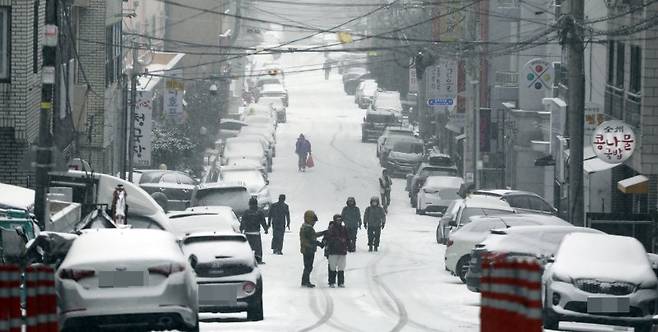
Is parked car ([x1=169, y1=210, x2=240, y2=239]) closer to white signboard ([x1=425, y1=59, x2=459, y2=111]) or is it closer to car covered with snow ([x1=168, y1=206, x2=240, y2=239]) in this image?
car covered with snow ([x1=168, y1=206, x2=240, y2=239])

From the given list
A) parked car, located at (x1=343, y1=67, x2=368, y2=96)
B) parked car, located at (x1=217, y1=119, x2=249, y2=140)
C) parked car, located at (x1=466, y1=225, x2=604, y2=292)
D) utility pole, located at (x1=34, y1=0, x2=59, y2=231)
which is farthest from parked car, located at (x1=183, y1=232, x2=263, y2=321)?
parked car, located at (x1=343, y1=67, x2=368, y2=96)

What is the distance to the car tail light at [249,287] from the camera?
901 inches

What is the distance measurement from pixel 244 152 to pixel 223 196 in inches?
933

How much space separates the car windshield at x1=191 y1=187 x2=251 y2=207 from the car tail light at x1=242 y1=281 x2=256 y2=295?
1837 cm

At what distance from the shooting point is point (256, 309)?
23.1 metres

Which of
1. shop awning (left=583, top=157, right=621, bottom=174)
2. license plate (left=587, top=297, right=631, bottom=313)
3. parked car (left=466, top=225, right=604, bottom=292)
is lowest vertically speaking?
license plate (left=587, top=297, right=631, bottom=313)

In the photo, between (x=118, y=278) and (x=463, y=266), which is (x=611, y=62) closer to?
(x=463, y=266)

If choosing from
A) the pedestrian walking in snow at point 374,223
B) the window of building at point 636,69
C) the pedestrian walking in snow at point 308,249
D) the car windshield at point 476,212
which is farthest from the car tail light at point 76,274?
the window of building at point 636,69

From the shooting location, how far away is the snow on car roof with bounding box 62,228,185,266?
57.5ft

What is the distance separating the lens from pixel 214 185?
4219 centimetres

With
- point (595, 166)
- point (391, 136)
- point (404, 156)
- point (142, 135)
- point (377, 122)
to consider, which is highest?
point (142, 135)

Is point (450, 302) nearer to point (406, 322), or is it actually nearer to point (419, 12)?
point (406, 322)

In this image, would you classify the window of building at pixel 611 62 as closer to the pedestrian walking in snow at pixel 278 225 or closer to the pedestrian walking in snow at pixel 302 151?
the pedestrian walking in snow at pixel 278 225

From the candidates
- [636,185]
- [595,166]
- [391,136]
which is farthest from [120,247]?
[391,136]
